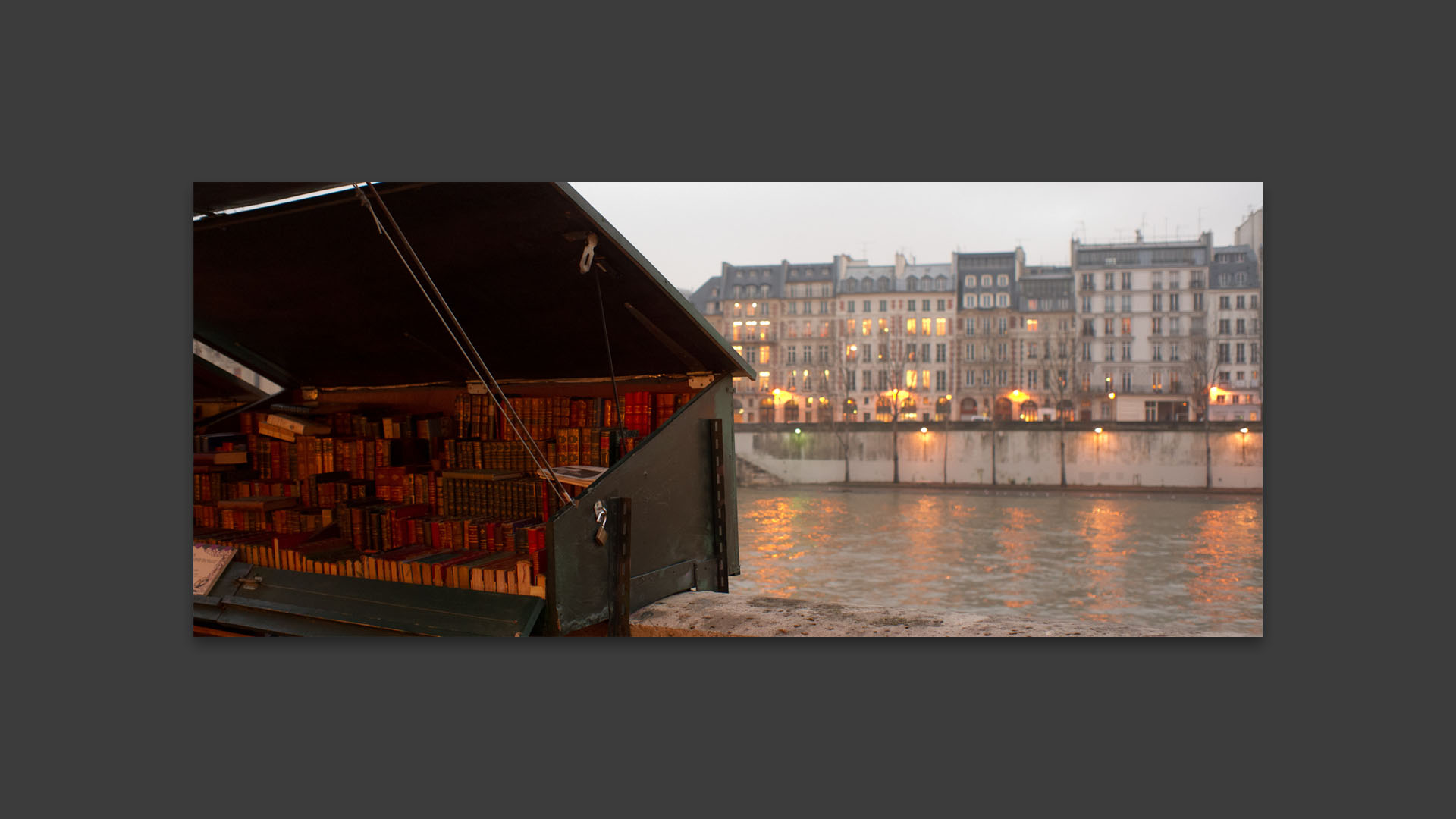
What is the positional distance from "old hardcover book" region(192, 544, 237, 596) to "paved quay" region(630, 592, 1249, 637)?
10.1 feet

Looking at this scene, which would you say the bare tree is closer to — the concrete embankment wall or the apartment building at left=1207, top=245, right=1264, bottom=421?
the apartment building at left=1207, top=245, right=1264, bottom=421

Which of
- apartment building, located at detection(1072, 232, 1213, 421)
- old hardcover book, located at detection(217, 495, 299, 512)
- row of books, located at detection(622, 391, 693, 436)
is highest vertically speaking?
apartment building, located at detection(1072, 232, 1213, 421)

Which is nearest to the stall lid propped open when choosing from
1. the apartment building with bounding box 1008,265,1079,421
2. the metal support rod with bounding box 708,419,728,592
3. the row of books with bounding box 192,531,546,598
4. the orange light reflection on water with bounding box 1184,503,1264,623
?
the metal support rod with bounding box 708,419,728,592

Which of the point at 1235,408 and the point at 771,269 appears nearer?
the point at 1235,408

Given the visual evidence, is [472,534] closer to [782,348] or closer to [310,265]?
[310,265]

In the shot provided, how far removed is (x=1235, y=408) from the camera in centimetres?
4259

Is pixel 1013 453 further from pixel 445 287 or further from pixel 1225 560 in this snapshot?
pixel 445 287

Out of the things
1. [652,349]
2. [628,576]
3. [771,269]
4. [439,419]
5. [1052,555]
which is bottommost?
[1052,555]

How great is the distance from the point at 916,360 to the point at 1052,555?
114 feet

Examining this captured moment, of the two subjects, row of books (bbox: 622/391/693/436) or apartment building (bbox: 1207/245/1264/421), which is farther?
apartment building (bbox: 1207/245/1264/421)

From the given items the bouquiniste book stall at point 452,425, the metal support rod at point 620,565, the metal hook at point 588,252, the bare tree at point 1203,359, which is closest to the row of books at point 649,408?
the bouquiniste book stall at point 452,425

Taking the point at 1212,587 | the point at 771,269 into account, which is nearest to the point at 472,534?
the point at 1212,587

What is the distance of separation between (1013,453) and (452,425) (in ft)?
116

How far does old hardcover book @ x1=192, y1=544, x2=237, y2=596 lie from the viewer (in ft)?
20.3
